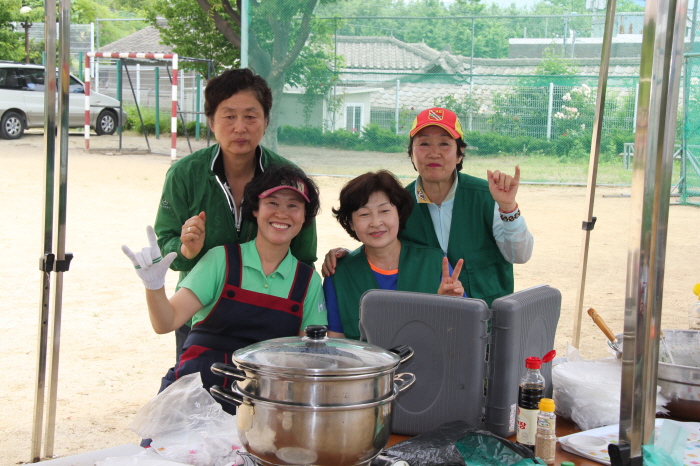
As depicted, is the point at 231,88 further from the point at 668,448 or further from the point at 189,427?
the point at 668,448

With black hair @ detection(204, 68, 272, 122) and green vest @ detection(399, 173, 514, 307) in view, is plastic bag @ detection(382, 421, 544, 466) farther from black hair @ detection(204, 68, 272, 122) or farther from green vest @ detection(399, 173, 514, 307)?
black hair @ detection(204, 68, 272, 122)

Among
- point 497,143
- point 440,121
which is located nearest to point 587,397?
point 440,121

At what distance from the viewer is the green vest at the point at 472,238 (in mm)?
2381

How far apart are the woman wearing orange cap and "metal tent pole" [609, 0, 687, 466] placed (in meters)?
1.11

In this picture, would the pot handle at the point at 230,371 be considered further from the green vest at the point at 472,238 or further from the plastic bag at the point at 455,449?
the green vest at the point at 472,238

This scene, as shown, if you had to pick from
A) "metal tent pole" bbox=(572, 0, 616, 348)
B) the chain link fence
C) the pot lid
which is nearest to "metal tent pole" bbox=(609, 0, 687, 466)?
the pot lid

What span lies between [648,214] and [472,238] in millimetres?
1217

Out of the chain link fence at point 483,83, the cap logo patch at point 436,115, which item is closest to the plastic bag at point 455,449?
the cap logo patch at point 436,115

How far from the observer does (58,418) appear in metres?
3.64

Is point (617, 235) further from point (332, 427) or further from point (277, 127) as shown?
point (332, 427)

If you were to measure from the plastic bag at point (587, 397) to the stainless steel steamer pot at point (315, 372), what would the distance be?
72 cm

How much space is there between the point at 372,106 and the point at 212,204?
9006 mm

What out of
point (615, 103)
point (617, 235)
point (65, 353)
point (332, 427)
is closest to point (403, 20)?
point (615, 103)

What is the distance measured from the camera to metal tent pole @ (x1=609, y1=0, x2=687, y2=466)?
1169 mm
